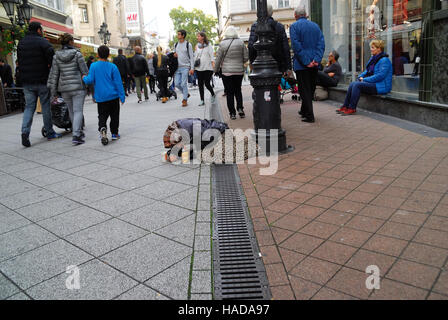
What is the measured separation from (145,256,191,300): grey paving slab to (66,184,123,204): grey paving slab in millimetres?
1839

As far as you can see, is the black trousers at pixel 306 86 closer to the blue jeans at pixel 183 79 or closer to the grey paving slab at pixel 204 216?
the grey paving slab at pixel 204 216

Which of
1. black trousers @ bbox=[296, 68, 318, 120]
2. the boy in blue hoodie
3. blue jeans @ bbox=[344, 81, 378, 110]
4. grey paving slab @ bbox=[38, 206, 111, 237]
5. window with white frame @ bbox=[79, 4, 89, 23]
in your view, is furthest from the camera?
window with white frame @ bbox=[79, 4, 89, 23]

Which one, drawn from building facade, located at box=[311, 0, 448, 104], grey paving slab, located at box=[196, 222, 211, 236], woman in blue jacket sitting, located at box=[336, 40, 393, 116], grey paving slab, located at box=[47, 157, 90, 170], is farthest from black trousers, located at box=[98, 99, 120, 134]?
building facade, located at box=[311, 0, 448, 104]

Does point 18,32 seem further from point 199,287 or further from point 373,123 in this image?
point 199,287

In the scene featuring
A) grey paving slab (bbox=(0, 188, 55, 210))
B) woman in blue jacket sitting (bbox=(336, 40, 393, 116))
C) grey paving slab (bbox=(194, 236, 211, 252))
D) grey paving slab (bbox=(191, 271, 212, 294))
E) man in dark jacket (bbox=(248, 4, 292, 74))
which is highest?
man in dark jacket (bbox=(248, 4, 292, 74))

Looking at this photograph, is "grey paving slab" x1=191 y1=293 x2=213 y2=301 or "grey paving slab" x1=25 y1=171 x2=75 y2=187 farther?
"grey paving slab" x1=25 y1=171 x2=75 y2=187

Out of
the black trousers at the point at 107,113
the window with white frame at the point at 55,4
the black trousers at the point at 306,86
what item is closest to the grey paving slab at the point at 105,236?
the black trousers at the point at 107,113

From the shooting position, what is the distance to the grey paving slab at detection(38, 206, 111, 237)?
3.49 metres

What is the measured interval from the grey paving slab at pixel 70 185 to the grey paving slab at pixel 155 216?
3.90 ft

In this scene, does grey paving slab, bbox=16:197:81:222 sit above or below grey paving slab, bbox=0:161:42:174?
below

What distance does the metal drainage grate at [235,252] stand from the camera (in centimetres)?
247

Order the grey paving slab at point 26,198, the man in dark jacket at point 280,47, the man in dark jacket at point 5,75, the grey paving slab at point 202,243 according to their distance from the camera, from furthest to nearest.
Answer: the man in dark jacket at point 5,75, the man in dark jacket at point 280,47, the grey paving slab at point 26,198, the grey paving slab at point 202,243

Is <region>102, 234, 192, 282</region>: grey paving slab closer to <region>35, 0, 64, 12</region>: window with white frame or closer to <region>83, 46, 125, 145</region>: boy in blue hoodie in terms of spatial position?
<region>83, 46, 125, 145</region>: boy in blue hoodie

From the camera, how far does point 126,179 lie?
16.3ft
